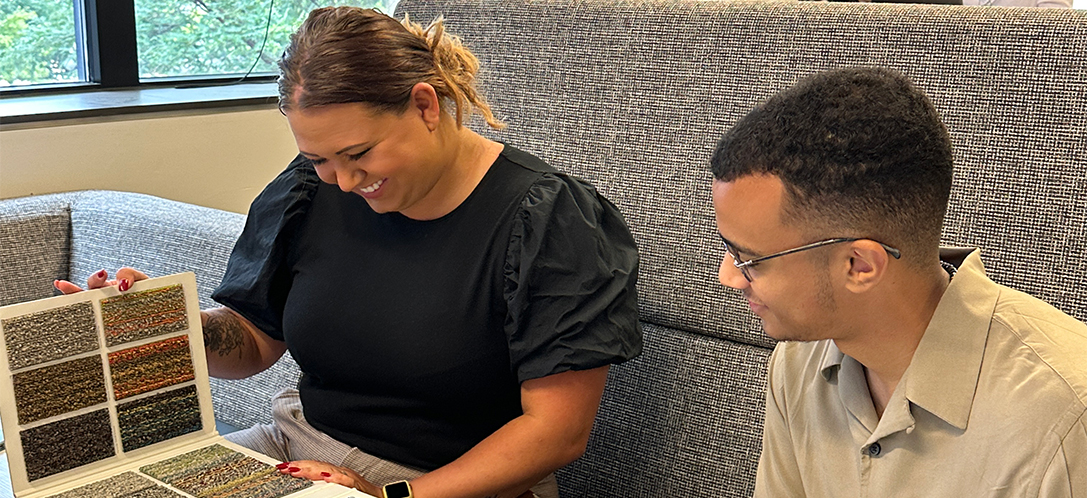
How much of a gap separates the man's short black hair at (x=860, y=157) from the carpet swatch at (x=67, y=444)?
83 cm

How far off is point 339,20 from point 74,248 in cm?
119

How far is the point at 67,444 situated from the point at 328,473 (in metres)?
0.30

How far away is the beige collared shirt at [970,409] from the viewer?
33.0 inches

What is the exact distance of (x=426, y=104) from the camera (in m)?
1.28

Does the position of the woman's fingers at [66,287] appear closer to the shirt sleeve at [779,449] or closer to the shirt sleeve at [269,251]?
the shirt sleeve at [269,251]

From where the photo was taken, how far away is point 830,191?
34.6 inches

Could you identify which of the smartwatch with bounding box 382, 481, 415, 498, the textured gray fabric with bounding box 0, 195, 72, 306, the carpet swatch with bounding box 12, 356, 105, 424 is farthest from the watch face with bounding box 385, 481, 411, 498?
the textured gray fabric with bounding box 0, 195, 72, 306

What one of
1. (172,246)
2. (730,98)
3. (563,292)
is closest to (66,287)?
(563,292)

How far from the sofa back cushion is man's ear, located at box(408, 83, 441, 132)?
1.15ft

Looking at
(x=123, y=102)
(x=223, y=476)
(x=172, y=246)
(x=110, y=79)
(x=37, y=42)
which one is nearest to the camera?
(x=223, y=476)

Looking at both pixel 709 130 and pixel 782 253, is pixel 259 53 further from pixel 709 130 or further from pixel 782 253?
pixel 782 253

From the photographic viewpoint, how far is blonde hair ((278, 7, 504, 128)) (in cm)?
122

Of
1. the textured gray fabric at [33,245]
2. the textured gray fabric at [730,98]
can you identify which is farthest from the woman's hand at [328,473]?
the textured gray fabric at [33,245]

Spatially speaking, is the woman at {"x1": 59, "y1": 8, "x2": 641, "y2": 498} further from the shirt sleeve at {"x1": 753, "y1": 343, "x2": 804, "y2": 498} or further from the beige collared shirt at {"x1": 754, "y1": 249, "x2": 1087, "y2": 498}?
the beige collared shirt at {"x1": 754, "y1": 249, "x2": 1087, "y2": 498}
